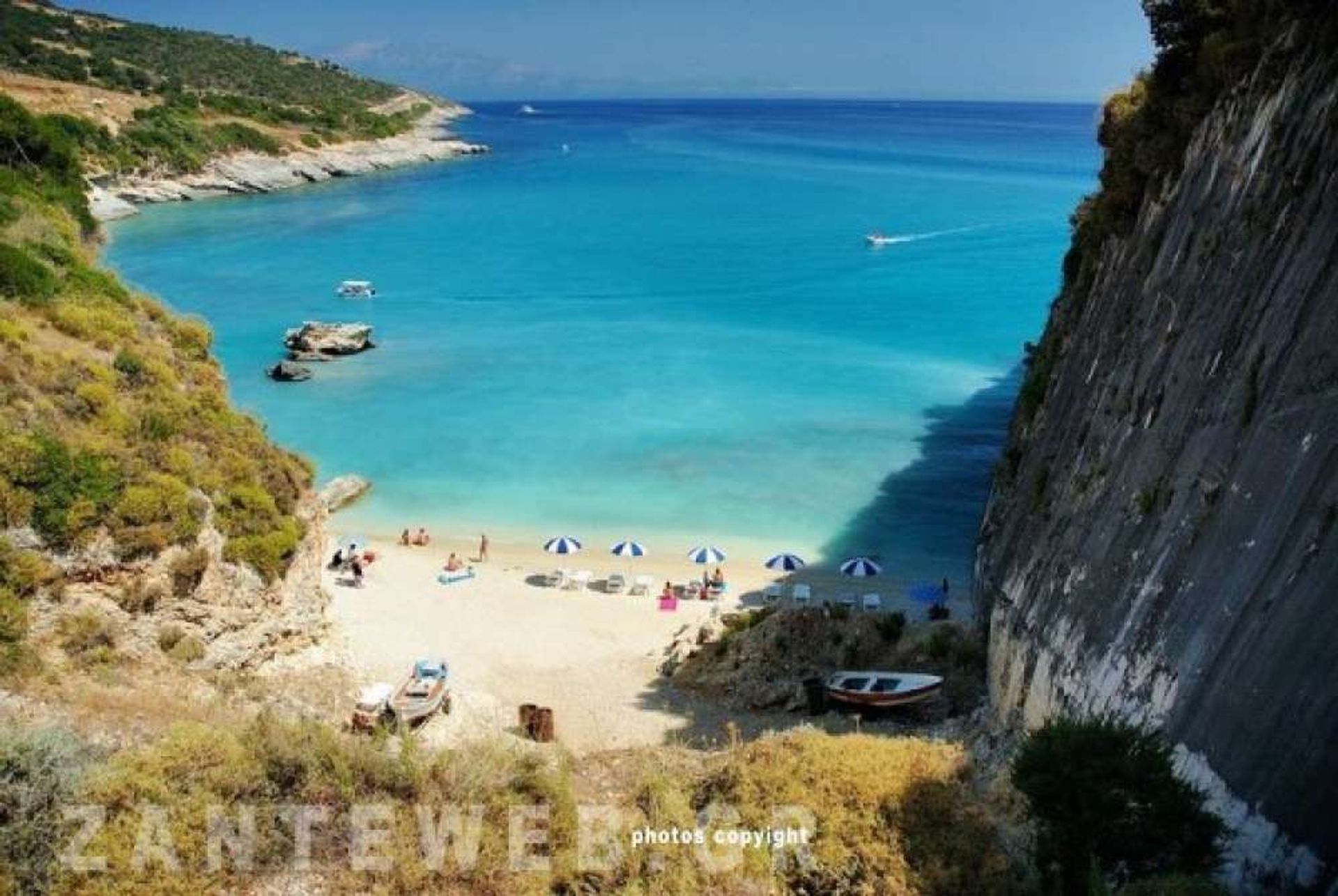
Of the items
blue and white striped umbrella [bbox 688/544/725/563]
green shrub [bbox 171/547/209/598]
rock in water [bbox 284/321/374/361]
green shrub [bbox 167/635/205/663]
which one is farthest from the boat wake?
green shrub [bbox 167/635/205/663]

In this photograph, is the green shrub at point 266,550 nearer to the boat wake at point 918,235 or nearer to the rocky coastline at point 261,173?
the rocky coastline at point 261,173

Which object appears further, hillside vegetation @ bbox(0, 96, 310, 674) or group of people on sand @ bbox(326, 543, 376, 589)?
group of people on sand @ bbox(326, 543, 376, 589)

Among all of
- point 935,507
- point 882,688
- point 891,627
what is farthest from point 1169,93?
point 935,507

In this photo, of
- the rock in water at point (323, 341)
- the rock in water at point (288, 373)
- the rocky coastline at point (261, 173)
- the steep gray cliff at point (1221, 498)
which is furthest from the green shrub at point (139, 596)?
the rocky coastline at point (261, 173)

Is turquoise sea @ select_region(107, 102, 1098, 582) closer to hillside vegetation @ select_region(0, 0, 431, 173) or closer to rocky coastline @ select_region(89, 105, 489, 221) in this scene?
rocky coastline @ select_region(89, 105, 489, 221)

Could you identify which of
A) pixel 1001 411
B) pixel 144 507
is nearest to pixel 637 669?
pixel 144 507

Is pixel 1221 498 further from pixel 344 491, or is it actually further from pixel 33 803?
pixel 344 491

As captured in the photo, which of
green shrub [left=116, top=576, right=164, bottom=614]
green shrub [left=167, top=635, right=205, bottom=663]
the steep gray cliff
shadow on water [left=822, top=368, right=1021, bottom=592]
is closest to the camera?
the steep gray cliff
